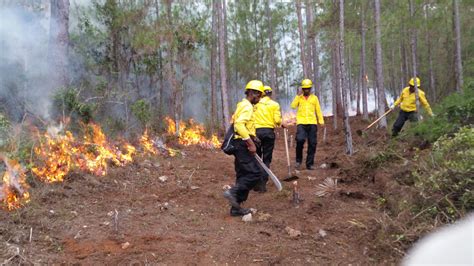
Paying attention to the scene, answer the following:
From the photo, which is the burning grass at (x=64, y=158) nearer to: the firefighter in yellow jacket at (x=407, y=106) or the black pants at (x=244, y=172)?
the black pants at (x=244, y=172)

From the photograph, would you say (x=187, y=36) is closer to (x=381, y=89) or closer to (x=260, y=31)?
(x=381, y=89)

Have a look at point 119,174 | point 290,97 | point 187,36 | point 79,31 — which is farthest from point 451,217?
point 290,97

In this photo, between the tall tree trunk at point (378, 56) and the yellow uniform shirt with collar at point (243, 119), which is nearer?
the yellow uniform shirt with collar at point (243, 119)

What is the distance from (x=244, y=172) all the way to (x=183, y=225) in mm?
1110

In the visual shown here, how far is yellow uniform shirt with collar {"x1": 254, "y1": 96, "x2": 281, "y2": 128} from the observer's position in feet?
22.9

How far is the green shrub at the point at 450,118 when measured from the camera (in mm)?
6527

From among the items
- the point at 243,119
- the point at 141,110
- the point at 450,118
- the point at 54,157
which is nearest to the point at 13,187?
the point at 54,157

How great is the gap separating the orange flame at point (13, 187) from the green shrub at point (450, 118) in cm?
682

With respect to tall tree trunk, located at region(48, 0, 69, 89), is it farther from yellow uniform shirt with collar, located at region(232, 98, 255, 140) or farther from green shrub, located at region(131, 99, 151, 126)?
yellow uniform shirt with collar, located at region(232, 98, 255, 140)

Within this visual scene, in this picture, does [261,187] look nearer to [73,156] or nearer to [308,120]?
[308,120]

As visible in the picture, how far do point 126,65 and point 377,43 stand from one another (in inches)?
445

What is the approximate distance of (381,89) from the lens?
1367cm

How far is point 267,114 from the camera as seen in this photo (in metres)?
6.99

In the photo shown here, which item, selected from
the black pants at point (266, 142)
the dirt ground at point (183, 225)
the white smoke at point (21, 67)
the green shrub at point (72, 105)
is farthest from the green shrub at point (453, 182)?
the white smoke at point (21, 67)
